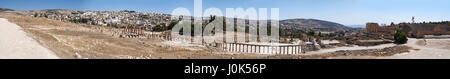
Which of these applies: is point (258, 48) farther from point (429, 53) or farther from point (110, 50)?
point (429, 53)

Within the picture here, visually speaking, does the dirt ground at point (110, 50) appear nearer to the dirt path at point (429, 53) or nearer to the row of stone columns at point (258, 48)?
the dirt path at point (429, 53)

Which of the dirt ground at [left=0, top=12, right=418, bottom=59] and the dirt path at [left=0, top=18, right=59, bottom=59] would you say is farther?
the dirt ground at [left=0, top=12, right=418, bottom=59]

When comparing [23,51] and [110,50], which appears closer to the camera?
[23,51]

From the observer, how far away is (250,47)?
29500 millimetres

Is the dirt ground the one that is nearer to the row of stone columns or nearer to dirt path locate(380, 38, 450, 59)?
dirt path locate(380, 38, 450, 59)

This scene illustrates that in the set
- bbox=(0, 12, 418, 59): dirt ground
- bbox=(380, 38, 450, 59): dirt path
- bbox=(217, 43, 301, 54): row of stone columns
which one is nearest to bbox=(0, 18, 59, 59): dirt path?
bbox=(0, 12, 418, 59): dirt ground

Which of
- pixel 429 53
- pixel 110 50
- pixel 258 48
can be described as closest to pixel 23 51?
pixel 110 50

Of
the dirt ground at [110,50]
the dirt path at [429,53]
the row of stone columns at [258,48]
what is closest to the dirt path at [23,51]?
the dirt ground at [110,50]
